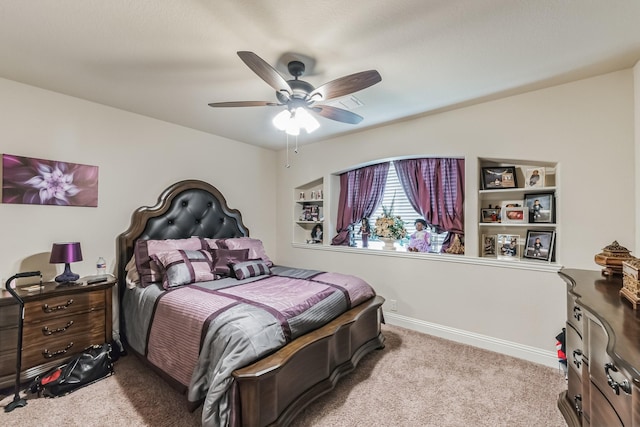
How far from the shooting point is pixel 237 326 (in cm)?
163

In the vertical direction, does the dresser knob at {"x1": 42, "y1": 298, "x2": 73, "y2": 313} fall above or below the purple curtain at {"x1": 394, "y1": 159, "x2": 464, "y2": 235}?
below

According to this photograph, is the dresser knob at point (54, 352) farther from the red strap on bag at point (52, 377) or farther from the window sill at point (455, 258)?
the window sill at point (455, 258)

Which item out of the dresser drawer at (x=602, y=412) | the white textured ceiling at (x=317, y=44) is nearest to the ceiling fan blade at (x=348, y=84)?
the white textured ceiling at (x=317, y=44)

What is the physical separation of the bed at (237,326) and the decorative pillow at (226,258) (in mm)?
20

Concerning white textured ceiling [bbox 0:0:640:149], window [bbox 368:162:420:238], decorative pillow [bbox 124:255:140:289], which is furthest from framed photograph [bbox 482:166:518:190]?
decorative pillow [bbox 124:255:140:289]

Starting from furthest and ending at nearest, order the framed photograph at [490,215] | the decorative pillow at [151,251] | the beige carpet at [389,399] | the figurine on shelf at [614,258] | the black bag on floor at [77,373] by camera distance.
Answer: the framed photograph at [490,215] → the decorative pillow at [151,251] → the black bag on floor at [77,373] → the beige carpet at [389,399] → the figurine on shelf at [614,258]

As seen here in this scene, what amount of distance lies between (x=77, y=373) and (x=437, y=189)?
3.72 meters

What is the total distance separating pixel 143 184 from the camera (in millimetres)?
3133

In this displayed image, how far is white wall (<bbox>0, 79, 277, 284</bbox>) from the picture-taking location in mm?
2373

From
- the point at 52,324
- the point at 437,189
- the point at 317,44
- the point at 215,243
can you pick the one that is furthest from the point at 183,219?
the point at 437,189

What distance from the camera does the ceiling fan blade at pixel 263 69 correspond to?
4.86ft

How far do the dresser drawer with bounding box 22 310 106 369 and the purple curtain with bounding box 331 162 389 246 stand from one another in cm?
274

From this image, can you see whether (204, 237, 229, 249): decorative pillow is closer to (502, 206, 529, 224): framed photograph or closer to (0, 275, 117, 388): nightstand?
(0, 275, 117, 388): nightstand

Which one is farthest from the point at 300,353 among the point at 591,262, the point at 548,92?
the point at 548,92
